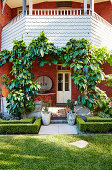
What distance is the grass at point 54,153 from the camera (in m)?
2.55

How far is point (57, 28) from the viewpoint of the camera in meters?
5.95

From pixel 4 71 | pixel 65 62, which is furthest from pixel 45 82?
pixel 65 62

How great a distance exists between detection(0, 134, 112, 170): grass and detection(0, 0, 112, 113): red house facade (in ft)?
12.2

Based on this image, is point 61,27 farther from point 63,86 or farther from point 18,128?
point 18,128

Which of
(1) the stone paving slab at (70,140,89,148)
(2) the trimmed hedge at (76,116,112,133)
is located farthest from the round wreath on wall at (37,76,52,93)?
(1) the stone paving slab at (70,140,89,148)

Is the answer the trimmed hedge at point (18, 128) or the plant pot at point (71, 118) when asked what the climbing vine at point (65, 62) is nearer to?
the plant pot at point (71, 118)

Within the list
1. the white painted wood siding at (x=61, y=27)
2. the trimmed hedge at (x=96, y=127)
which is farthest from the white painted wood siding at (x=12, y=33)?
the trimmed hedge at (x=96, y=127)

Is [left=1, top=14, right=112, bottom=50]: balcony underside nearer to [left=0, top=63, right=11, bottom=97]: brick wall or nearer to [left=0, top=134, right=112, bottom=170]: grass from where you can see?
[left=0, top=63, right=11, bottom=97]: brick wall

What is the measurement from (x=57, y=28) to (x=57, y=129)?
4564mm

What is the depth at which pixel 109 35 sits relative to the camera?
278 inches

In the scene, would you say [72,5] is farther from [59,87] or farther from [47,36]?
[59,87]

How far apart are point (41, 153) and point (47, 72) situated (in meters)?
5.65

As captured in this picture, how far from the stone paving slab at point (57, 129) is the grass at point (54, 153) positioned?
58cm

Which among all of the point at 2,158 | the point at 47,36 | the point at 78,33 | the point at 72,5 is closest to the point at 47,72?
the point at 47,36
